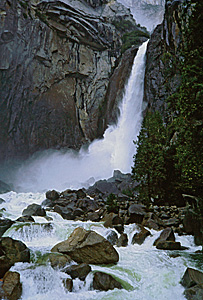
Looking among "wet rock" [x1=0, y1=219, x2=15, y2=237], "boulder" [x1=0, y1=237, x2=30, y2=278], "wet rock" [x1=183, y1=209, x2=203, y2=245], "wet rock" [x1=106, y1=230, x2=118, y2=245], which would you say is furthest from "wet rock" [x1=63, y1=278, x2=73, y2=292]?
"wet rock" [x1=183, y1=209, x2=203, y2=245]

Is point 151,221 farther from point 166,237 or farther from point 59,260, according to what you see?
point 59,260

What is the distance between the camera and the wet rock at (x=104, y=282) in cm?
607

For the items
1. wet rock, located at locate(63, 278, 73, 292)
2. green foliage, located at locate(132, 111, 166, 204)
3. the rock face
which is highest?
the rock face

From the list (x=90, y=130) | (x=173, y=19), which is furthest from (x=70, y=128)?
(x=173, y=19)

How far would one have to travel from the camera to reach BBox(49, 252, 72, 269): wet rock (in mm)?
6773

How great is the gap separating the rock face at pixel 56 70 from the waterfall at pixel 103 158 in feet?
5.36

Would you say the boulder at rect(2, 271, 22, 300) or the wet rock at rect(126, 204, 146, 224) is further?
the wet rock at rect(126, 204, 146, 224)

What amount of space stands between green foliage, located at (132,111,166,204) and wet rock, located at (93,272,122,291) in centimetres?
897

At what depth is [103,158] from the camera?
32812mm

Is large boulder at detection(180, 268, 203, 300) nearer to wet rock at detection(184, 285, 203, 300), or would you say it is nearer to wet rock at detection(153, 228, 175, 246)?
wet rock at detection(184, 285, 203, 300)

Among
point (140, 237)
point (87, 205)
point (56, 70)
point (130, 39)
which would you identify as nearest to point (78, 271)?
point (140, 237)

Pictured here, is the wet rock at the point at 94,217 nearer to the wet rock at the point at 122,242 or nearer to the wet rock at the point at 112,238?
the wet rock at the point at 112,238

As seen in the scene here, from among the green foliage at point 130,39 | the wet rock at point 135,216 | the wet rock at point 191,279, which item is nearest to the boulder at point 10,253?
the wet rock at point 191,279

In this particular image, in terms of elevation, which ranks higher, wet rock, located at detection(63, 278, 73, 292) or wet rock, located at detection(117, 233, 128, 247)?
wet rock, located at detection(63, 278, 73, 292)
